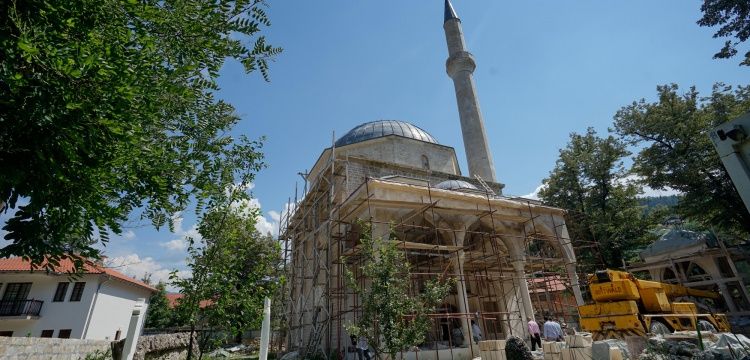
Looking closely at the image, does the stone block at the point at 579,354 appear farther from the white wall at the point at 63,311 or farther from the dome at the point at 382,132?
the white wall at the point at 63,311

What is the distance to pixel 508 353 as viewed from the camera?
7.22 m

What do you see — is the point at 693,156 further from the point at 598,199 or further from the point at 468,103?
the point at 468,103

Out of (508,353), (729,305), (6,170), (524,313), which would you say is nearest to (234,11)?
(6,170)

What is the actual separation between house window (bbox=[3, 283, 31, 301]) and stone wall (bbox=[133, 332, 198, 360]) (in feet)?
37.3

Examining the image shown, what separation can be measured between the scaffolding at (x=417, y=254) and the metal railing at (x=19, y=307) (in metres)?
11.3

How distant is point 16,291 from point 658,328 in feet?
84.0

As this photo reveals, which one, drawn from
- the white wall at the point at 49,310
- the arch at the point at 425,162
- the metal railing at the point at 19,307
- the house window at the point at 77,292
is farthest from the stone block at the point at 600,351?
the metal railing at the point at 19,307

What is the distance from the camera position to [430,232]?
46.8ft

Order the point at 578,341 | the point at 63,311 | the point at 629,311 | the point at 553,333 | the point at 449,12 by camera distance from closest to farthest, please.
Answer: the point at 578,341 < the point at 629,311 < the point at 553,333 < the point at 63,311 < the point at 449,12

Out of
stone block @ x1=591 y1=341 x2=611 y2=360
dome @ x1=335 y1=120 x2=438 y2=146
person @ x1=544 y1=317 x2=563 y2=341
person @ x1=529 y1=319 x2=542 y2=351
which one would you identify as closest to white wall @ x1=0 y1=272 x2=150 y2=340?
dome @ x1=335 y1=120 x2=438 y2=146

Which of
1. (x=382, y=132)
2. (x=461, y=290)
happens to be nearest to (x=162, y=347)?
(x=461, y=290)

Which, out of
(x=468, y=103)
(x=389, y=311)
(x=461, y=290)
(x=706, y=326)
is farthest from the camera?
(x=468, y=103)

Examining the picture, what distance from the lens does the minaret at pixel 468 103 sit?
66.0ft

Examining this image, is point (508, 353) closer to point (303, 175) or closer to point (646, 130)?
point (303, 175)
